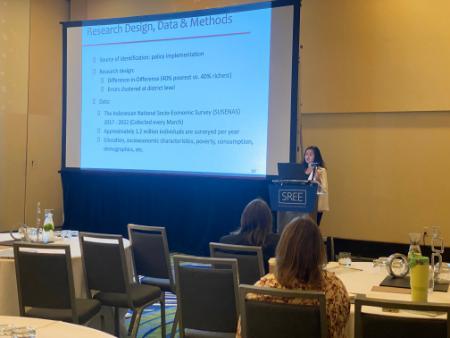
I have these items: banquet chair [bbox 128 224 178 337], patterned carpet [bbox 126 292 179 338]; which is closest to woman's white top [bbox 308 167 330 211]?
patterned carpet [bbox 126 292 179 338]

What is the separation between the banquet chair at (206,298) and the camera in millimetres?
2678

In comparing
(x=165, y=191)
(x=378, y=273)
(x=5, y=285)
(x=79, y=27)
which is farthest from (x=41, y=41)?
(x=378, y=273)

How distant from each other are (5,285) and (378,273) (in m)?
2.20

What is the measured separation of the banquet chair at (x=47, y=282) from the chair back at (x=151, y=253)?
0.81 meters

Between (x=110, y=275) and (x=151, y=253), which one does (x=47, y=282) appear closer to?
(x=110, y=275)

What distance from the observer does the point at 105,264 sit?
3.44 meters

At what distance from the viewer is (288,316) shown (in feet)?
6.72

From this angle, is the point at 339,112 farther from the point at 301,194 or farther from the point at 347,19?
the point at 301,194

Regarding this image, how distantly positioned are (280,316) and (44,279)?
1570 millimetres

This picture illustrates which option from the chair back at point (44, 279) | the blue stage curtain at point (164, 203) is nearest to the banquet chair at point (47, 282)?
the chair back at point (44, 279)

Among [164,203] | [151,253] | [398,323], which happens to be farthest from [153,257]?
[164,203]

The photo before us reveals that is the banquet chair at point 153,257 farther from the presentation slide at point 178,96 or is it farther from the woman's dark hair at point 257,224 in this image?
the presentation slide at point 178,96

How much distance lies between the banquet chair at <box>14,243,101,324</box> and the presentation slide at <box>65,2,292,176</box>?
130 inches

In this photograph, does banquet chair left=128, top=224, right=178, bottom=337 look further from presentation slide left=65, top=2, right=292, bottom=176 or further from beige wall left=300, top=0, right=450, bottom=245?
beige wall left=300, top=0, right=450, bottom=245
